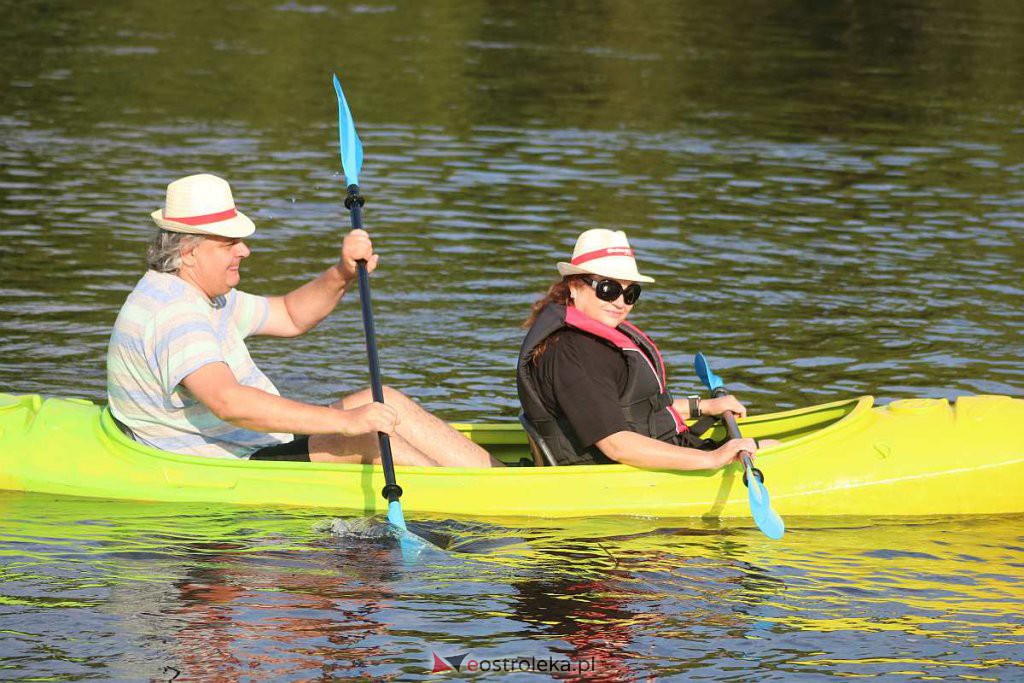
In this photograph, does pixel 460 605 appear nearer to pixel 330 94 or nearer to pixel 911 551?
pixel 911 551

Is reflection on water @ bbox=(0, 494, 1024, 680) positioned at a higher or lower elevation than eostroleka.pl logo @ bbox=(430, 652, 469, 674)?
higher

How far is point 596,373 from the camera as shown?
661 cm

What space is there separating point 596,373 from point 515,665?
1.49 meters

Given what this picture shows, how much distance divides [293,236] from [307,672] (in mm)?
7683

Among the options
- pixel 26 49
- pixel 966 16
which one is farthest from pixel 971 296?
pixel 966 16

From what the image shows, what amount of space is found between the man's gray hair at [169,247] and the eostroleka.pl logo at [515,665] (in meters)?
2.04

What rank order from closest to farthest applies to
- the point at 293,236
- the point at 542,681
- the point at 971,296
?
1. the point at 542,681
2. the point at 971,296
3. the point at 293,236

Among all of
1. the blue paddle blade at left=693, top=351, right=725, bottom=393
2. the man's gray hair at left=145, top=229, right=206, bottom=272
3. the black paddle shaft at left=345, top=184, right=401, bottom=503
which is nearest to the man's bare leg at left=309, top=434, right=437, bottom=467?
the black paddle shaft at left=345, top=184, right=401, bottom=503

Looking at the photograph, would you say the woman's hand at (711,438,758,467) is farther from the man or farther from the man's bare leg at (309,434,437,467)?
the man's bare leg at (309,434,437,467)

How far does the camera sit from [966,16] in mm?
26750

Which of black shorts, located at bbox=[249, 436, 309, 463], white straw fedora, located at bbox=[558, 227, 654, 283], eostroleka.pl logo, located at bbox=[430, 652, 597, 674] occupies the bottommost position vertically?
eostroleka.pl logo, located at bbox=[430, 652, 597, 674]

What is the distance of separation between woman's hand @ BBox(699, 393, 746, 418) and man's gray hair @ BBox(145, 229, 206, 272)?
245cm

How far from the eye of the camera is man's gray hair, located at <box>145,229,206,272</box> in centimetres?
651

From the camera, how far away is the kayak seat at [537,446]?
6.88 m
